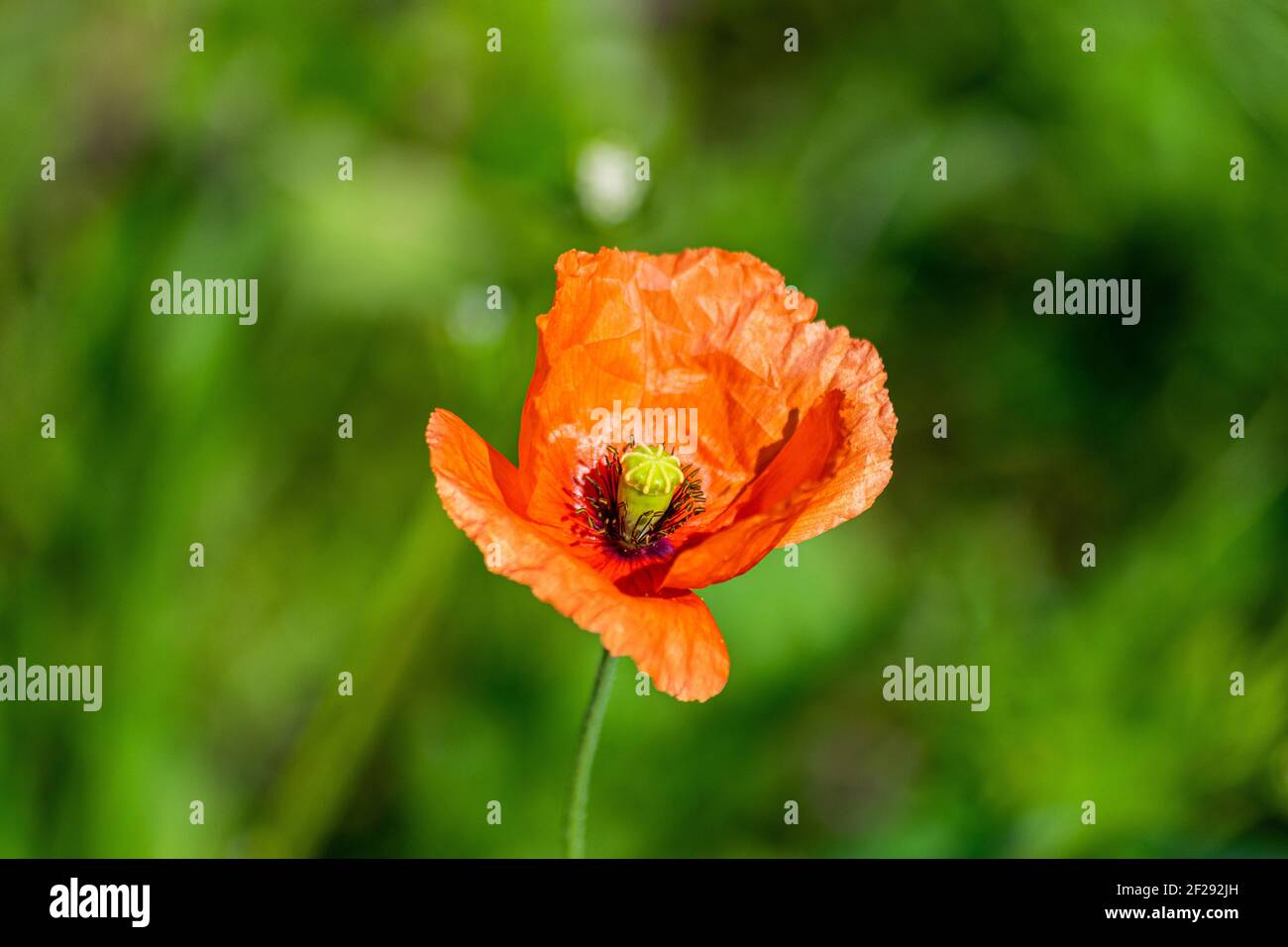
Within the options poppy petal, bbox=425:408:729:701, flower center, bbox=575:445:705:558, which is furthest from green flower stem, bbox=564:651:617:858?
flower center, bbox=575:445:705:558

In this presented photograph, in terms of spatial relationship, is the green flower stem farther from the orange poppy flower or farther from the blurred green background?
the blurred green background

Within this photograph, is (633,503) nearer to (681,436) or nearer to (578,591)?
(681,436)

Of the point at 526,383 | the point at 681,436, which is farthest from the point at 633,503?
the point at 526,383

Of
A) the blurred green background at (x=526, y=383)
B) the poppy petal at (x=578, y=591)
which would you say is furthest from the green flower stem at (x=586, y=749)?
the blurred green background at (x=526, y=383)

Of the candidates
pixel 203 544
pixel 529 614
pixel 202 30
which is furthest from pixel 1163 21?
pixel 203 544

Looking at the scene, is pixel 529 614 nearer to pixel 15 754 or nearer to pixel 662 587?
pixel 15 754

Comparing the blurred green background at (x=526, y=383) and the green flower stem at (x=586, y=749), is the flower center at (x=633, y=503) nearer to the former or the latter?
the green flower stem at (x=586, y=749)
